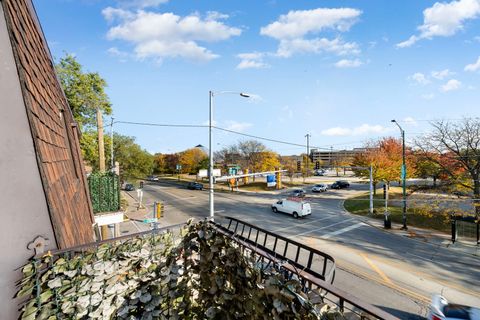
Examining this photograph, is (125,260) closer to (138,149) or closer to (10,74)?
(10,74)

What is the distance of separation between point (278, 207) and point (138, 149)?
852 inches

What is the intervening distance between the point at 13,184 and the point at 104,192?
11730 mm

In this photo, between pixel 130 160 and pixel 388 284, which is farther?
pixel 130 160

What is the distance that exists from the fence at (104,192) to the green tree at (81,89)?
9.80m

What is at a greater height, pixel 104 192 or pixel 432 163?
pixel 432 163

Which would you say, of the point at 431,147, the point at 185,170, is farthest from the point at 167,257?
the point at 185,170

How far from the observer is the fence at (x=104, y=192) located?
12539 mm

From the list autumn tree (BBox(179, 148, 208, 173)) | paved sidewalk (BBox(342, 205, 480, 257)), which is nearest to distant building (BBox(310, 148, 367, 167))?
paved sidewalk (BBox(342, 205, 480, 257))

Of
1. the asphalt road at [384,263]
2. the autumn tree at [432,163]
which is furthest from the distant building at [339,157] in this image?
the asphalt road at [384,263]

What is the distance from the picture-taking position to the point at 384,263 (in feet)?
45.3

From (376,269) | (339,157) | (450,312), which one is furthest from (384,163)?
(339,157)

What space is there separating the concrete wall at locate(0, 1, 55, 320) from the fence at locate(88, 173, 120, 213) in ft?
36.2

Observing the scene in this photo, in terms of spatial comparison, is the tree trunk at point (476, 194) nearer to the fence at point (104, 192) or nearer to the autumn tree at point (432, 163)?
the autumn tree at point (432, 163)

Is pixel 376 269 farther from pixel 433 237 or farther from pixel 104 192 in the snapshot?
pixel 104 192
